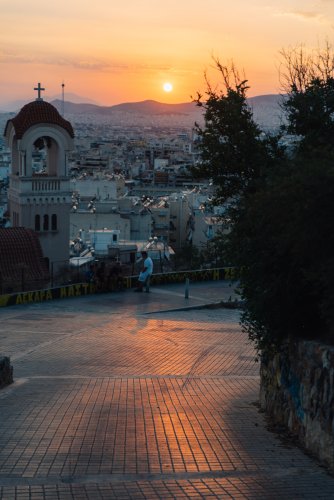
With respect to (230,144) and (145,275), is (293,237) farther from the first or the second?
(145,275)

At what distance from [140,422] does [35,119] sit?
98.3ft

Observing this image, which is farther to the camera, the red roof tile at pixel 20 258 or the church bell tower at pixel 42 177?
the church bell tower at pixel 42 177

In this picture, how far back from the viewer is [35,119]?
37281 mm

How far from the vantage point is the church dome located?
37.0 m

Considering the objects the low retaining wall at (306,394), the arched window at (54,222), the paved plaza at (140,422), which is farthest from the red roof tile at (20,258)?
the low retaining wall at (306,394)

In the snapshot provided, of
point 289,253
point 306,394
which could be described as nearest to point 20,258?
point 289,253

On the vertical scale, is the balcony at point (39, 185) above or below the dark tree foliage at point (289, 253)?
above

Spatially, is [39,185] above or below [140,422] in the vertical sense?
above

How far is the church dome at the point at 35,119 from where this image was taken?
121ft

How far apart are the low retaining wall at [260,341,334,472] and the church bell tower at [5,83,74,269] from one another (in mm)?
29186

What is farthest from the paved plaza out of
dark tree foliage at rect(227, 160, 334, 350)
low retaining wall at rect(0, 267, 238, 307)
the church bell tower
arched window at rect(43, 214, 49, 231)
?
arched window at rect(43, 214, 49, 231)

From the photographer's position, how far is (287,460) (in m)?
7.47

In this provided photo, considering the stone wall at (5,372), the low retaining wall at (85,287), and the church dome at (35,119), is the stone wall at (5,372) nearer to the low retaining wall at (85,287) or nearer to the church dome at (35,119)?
the low retaining wall at (85,287)

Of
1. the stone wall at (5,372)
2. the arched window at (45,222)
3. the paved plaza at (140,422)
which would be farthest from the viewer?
the arched window at (45,222)
